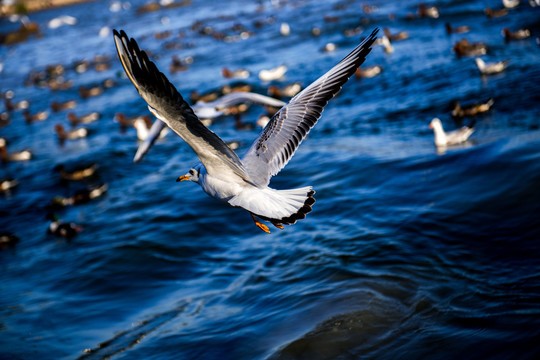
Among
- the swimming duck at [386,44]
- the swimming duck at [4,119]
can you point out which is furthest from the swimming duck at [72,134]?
the swimming duck at [386,44]

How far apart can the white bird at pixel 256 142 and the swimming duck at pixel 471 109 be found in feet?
26.2

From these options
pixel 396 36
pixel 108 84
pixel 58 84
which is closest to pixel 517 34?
pixel 396 36

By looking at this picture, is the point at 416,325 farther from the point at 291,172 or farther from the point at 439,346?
the point at 291,172

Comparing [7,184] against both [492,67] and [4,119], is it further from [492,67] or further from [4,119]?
[492,67]

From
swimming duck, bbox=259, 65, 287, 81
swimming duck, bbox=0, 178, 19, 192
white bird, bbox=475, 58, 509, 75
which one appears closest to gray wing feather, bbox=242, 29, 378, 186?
white bird, bbox=475, 58, 509, 75

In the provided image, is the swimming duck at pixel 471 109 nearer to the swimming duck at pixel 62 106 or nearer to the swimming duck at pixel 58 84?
the swimming duck at pixel 62 106

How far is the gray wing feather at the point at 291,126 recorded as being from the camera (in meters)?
6.63

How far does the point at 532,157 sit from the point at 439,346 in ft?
17.1

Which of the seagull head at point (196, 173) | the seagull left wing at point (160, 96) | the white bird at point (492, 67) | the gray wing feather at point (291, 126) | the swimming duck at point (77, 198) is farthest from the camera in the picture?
the white bird at point (492, 67)

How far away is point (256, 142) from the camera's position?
7.05 metres

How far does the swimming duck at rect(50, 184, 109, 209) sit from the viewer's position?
1413cm

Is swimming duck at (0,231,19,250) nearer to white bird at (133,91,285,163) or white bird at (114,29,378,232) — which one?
white bird at (133,91,285,163)

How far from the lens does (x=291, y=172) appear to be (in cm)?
1341

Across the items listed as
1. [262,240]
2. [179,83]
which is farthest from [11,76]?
[262,240]
